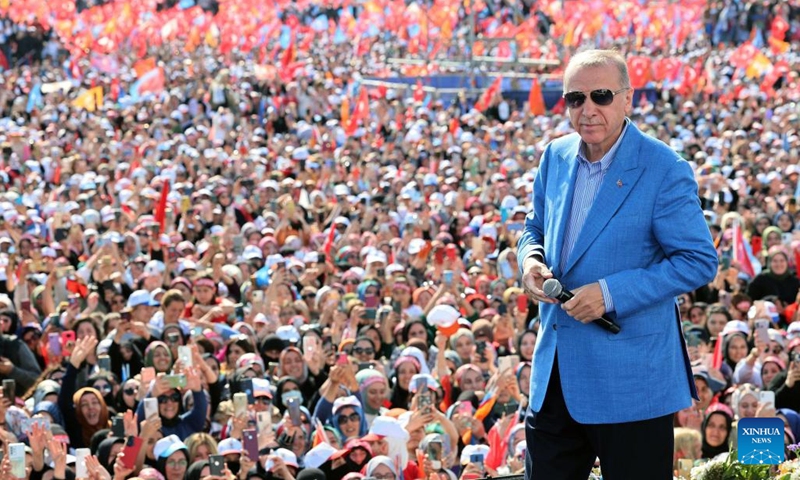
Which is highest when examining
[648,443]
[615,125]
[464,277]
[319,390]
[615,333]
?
[615,125]

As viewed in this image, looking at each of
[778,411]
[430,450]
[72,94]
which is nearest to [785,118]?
[72,94]

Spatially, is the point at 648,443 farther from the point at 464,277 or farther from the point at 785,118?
the point at 785,118

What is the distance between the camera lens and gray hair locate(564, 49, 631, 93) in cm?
313

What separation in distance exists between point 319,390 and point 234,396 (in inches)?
29.2

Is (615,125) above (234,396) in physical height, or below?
above

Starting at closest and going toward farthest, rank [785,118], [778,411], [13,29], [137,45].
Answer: [778,411] < [785,118] < [137,45] < [13,29]

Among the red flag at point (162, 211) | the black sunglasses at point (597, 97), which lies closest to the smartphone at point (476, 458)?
the black sunglasses at point (597, 97)

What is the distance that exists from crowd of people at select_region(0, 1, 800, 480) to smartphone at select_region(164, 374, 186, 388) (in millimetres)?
23

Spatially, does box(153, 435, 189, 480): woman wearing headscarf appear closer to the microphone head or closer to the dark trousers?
the dark trousers

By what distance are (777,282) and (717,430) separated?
4710 millimetres

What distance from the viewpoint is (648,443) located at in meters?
3.14

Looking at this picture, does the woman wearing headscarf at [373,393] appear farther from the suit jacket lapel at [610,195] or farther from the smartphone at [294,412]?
the suit jacket lapel at [610,195]

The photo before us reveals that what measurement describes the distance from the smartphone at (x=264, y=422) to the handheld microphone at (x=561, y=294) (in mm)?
4452

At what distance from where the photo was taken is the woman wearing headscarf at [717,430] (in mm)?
7578
